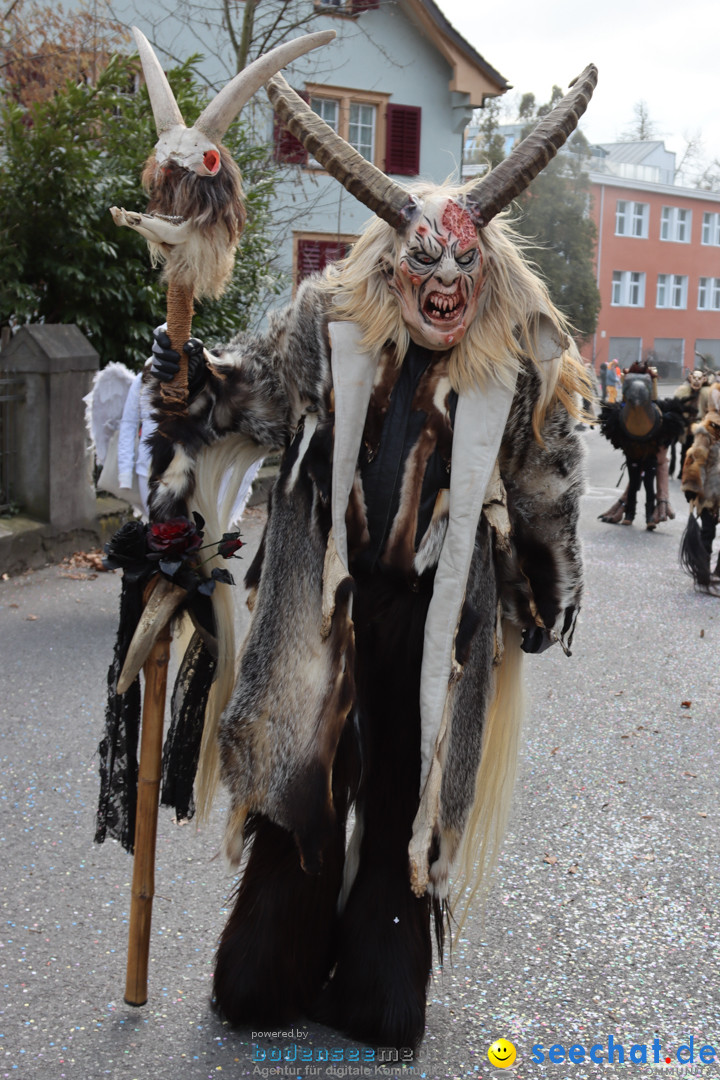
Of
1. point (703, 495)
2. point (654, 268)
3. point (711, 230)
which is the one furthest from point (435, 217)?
point (711, 230)

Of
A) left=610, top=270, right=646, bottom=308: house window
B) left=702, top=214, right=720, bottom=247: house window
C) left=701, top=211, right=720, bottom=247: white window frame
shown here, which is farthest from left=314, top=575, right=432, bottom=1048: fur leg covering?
left=702, top=214, right=720, bottom=247: house window

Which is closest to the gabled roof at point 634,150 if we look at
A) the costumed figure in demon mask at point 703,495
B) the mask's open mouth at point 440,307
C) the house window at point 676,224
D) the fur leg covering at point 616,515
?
the house window at point 676,224

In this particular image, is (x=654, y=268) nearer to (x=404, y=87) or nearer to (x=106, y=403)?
(x=404, y=87)

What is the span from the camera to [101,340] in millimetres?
9094

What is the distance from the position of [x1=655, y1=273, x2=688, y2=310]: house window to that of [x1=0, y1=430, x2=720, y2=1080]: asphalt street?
43.0 meters

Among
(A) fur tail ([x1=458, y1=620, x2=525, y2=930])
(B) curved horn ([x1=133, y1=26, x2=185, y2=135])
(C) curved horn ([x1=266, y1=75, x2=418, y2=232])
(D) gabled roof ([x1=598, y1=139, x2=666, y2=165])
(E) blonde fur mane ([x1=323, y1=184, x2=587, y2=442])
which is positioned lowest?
(A) fur tail ([x1=458, y1=620, x2=525, y2=930])

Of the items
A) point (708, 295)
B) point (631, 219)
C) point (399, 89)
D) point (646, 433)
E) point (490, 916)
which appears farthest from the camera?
point (708, 295)

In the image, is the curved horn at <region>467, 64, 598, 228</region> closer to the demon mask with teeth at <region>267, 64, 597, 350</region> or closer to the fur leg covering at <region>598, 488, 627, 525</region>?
the demon mask with teeth at <region>267, 64, 597, 350</region>

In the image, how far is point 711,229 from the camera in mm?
48844

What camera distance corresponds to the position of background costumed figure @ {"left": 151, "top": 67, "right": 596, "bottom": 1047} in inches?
103

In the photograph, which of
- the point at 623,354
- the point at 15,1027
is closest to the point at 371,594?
the point at 15,1027

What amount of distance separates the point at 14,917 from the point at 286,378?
176 cm

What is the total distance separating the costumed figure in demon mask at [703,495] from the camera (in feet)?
27.3

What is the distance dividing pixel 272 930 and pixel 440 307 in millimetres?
1514
